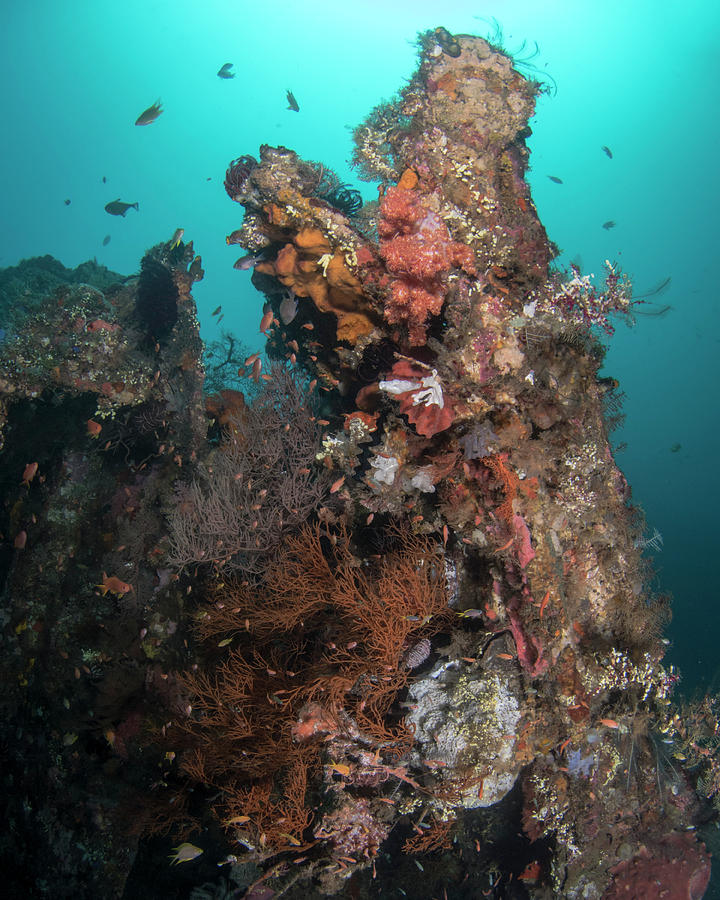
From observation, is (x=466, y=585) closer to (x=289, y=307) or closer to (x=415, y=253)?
(x=415, y=253)

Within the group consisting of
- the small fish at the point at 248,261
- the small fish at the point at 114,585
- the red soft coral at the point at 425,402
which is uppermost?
the small fish at the point at 248,261

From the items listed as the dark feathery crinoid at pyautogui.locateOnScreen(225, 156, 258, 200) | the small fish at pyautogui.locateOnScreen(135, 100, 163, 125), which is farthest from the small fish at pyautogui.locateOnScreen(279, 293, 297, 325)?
the small fish at pyautogui.locateOnScreen(135, 100, 163, 125)

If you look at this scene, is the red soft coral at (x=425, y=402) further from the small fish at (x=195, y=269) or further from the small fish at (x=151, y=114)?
the small fish at (x=151, y=114)

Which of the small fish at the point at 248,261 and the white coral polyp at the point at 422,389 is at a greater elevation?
the small fish at the point at 248,261

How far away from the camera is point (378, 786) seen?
4.18m

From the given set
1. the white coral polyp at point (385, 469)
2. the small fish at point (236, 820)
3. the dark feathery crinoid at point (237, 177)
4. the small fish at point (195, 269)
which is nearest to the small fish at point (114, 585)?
the small fish at point (236, 820)

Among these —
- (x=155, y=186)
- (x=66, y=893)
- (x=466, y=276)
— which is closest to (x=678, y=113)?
(x=466, y=276)

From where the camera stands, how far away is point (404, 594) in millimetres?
4461

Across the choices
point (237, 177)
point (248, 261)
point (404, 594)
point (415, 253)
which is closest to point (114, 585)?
point (404, 594)

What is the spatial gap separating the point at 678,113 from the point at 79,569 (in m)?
116

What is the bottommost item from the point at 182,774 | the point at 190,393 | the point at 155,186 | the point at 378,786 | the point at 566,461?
the point at 378,786

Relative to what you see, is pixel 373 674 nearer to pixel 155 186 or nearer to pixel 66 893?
pixel 66 893

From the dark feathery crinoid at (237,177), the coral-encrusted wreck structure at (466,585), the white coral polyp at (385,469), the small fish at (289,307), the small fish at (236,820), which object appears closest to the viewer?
the small fish at (236,820)

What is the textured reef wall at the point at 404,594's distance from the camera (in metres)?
4.09
